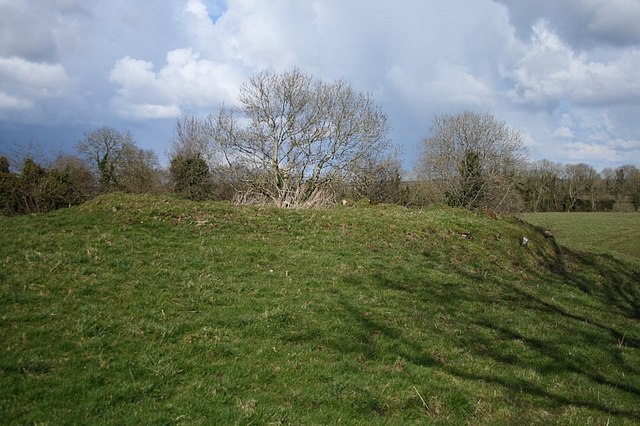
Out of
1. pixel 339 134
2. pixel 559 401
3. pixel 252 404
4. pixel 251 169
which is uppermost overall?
pixel 339 134

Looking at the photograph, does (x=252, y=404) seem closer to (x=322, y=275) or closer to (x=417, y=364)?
(x=417, y=364)

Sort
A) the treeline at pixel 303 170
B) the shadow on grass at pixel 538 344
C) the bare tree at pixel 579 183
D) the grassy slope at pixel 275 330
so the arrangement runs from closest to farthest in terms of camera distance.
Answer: the grassy slope at pixel 275 330
the shadow on grass at pixel 538 344
the treeline at pixel 303 170
the bare tree at pixel 579 183

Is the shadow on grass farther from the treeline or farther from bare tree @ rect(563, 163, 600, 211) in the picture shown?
bare tree @ rect(563, 163, 600, 211)

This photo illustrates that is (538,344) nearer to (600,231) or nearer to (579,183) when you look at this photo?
(600,231)

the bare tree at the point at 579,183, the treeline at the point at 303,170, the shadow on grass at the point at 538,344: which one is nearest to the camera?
the shadow on grass at the point at 538,344

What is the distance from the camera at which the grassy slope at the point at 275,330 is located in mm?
4988

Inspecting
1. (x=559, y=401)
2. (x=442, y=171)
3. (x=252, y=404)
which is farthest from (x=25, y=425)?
(x=442, y=171)

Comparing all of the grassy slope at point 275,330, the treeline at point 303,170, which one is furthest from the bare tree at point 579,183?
the grassy slope at point 275,330

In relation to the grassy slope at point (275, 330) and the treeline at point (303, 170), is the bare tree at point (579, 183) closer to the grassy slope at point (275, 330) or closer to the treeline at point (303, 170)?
the treeline at point (303, 170)

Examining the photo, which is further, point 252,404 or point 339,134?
point 339,134

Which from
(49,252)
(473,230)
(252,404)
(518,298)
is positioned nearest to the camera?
(252,404)

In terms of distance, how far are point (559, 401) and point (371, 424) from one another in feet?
10.2

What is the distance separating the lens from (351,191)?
98.8ft

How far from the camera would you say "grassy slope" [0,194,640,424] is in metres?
4.99
